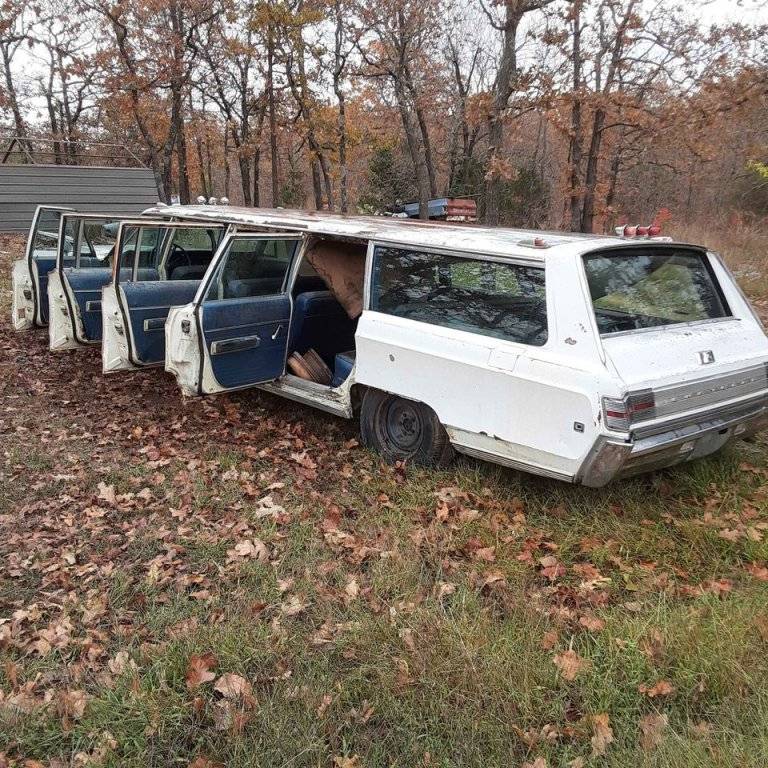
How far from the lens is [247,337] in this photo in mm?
5203

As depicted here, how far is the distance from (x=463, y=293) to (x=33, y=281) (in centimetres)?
541

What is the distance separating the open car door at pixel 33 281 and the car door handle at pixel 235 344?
3.38 metres

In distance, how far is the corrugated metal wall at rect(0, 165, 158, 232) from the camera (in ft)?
49.8

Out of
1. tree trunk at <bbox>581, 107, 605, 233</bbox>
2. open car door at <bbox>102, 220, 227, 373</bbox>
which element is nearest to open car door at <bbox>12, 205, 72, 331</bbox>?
open car door at <bbox>102, 220, 227, 373</bbox>

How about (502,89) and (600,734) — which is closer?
(600,734)

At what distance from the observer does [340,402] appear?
5113 mm

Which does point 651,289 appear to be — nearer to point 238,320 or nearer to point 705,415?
point 705,415

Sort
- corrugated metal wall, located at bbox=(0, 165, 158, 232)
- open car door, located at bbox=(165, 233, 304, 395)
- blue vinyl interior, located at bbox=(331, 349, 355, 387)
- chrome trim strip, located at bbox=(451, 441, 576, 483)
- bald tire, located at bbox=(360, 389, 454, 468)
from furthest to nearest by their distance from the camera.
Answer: corrugated metal wall, located at bbox=(0, 165, 158, 232) → blue vinyl interior, located at bbox=(331, 349, 355, 387) → open car door, located at bbox=(165, 233, 304, 395) → bald tire, located at bbox=(360, 389, 454, 468) → chrome trim strip, located at bbox=(451, 441, 576, 483)

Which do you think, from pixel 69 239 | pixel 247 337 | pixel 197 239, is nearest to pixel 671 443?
pixel 247 337

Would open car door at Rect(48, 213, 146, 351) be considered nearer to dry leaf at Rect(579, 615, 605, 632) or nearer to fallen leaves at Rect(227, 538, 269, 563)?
fallen leaves at Rect(227, 538, 269, 563)

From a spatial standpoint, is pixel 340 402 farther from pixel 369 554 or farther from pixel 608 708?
pixel 608 708

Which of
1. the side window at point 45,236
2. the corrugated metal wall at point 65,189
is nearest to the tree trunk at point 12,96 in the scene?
the corrugated metal wall at point 65,189

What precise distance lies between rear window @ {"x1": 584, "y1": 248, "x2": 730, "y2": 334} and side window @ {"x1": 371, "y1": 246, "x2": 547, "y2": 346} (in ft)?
1.24

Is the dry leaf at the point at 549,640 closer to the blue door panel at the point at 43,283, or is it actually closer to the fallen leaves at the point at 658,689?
the fallen leaves at the point at 658,689
